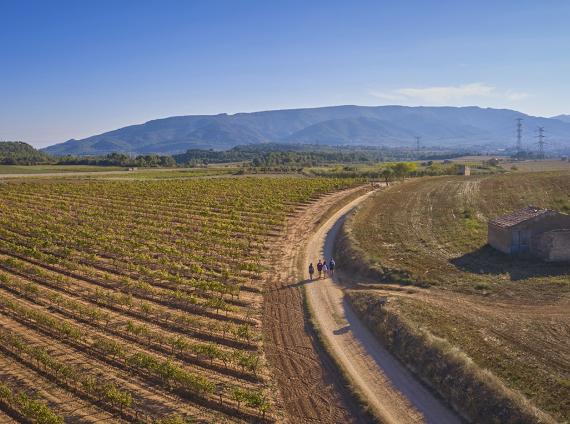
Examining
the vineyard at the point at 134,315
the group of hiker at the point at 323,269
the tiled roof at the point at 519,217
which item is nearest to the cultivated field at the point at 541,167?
the tiled roof at the point at 519,217

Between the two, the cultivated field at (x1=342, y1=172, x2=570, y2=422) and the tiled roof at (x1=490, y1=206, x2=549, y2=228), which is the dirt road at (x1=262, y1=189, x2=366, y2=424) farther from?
the tiled roof at (x1=490, y1=206, x2=549, y2=228)

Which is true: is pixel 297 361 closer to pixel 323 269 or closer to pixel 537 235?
pixel 323 269

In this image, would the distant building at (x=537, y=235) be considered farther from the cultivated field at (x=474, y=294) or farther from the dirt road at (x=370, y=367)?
the dirt road at (x=370, y=367)

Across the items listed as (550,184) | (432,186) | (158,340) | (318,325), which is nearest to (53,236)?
(158,340)

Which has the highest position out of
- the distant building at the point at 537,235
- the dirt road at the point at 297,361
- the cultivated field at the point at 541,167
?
the cultivated field at the point at 541,167

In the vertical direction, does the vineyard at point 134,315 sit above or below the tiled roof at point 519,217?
below

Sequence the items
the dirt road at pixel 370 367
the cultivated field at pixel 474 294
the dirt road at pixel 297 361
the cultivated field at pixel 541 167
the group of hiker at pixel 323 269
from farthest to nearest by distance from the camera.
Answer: the cultivated field at pixel 541 167
the group of hiker at pixel 323 269
the cultivated field at pixel 474 294
the dirt road at pixel 297 361
the dirt road at pixel 370 367
